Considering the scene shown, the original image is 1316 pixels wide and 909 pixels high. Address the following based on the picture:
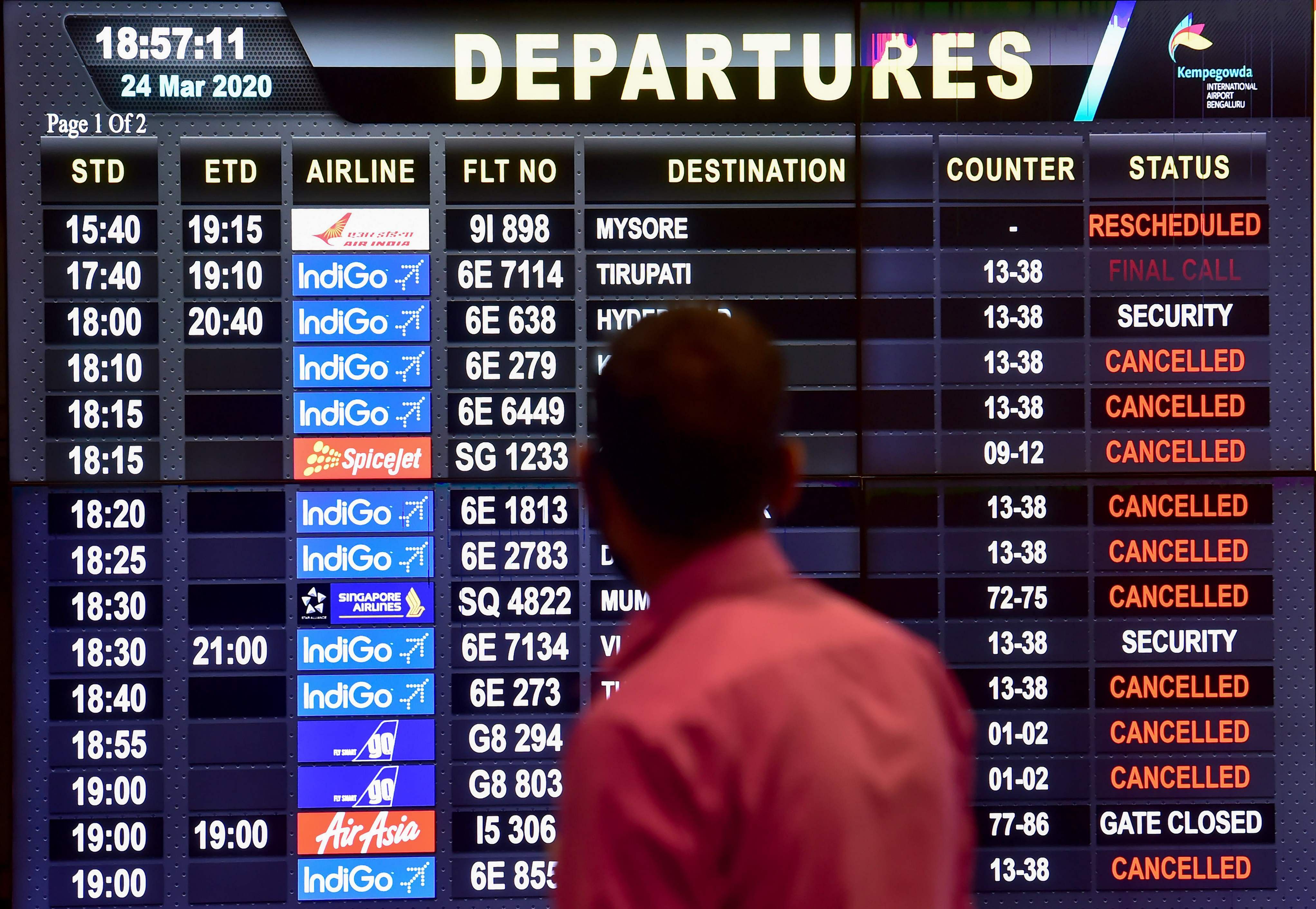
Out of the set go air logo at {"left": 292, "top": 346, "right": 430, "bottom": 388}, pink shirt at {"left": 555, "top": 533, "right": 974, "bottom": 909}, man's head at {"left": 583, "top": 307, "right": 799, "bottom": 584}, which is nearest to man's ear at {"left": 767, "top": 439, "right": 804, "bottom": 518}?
man's head at {"left": 583, "top": 307, "right": 799, "bottom": 584}

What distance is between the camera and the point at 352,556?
285cm

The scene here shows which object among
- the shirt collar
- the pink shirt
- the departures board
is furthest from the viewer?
the departures board

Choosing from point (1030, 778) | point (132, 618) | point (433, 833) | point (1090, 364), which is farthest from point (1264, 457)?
point (132, 618)

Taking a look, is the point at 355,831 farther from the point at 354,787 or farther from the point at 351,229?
the point at 351,229

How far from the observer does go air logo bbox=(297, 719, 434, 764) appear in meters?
2.84

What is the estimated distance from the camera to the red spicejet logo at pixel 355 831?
284 centimetres

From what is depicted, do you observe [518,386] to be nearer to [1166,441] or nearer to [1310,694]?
[1166,441]

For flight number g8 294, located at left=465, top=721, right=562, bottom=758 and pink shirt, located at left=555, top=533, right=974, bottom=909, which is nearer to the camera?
pink shirt, located at left=555, top=533, right=974, bottom=909

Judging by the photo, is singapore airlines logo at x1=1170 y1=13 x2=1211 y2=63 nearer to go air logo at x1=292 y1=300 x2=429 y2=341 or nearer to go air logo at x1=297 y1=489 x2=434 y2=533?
go air logo at x1=292 y1=300 x2=429 y2=341

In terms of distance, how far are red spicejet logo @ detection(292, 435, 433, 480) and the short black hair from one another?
1968 millimetres

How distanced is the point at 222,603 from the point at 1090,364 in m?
2.20

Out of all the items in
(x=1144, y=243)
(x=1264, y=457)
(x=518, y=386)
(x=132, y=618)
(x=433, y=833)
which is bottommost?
(x=433, y=833)

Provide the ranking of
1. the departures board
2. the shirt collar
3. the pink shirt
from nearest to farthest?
1. the pink shirt
2. the shirt collar
3. the departures board

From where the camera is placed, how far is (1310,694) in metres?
2.90
